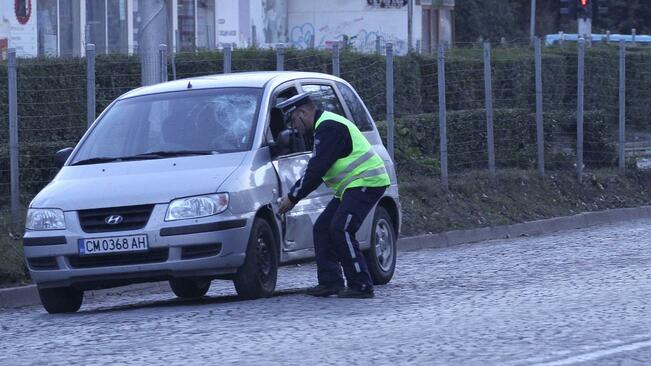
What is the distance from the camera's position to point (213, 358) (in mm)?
7852

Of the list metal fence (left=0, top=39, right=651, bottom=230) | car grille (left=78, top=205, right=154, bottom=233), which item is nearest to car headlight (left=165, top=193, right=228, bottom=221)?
car grille (left=78, top=205, right=154, bottom=233)

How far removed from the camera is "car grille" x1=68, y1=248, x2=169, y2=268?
10.0 metres

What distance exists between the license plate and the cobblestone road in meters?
0.50

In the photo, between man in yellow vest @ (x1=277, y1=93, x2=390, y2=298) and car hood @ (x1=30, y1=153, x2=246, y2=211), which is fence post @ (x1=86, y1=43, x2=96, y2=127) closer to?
car hood @ (x1=30, y1=153, x2=246, y2=211)

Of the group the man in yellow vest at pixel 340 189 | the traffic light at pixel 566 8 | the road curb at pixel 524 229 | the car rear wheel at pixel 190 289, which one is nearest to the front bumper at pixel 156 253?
the man in yellow vest at pixel 340 189

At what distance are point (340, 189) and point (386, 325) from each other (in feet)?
6.29

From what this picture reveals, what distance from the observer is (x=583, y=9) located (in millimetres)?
32000

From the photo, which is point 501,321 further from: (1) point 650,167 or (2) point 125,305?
(1) point 650,167

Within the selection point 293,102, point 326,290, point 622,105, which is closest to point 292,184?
point 293,102

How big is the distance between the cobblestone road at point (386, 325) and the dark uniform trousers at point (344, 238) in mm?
217

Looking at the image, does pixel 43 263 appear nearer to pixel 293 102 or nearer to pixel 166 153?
pixel 166 153

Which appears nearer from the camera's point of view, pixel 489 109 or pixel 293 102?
pixel 293 102

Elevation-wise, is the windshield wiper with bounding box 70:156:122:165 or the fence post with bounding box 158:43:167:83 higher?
the fence post with bounding box 158:43:167:83

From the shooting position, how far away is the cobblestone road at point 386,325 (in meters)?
7.91
